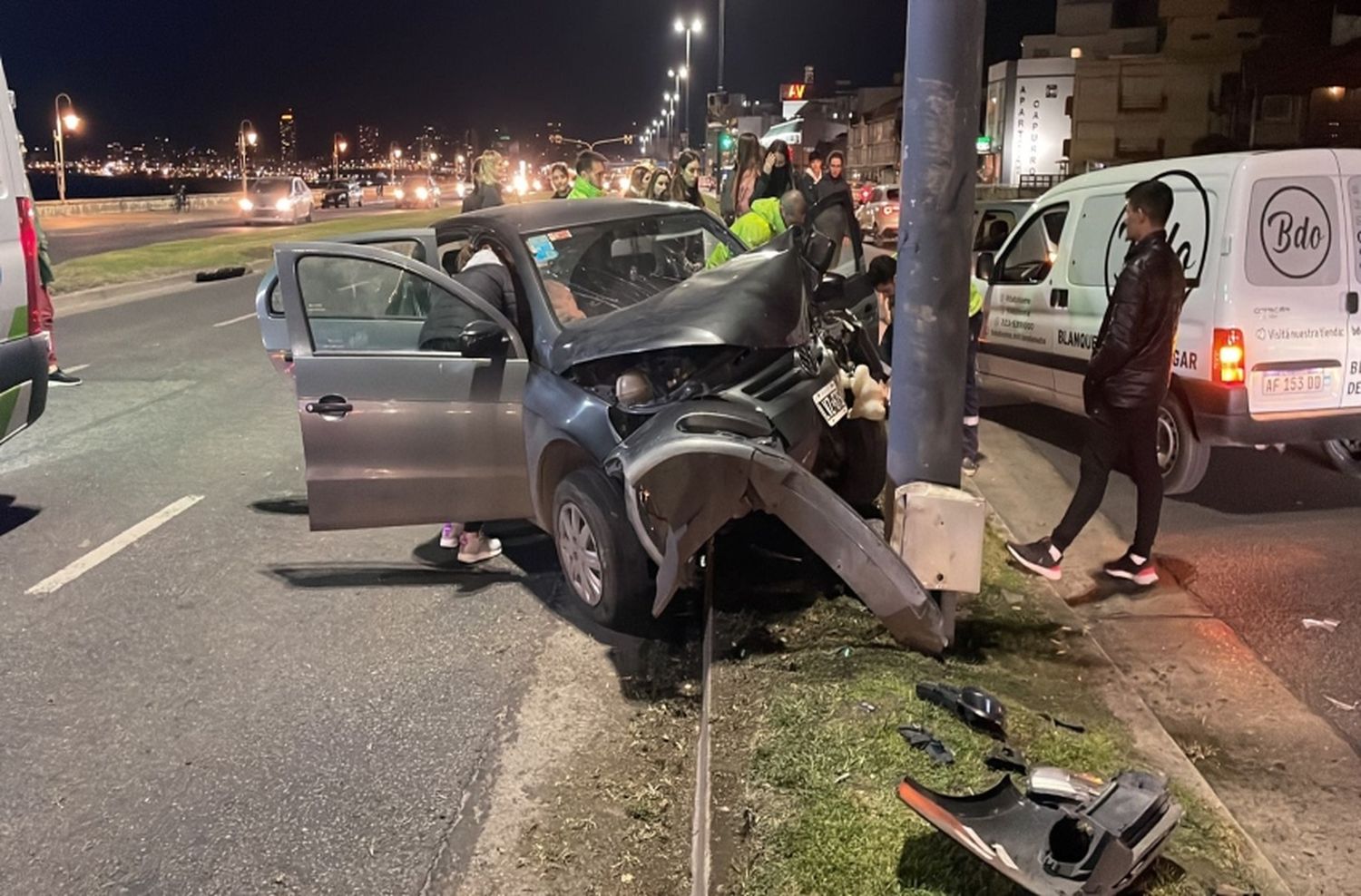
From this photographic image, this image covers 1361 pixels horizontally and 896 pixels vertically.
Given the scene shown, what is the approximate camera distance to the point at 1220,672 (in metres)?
4.61

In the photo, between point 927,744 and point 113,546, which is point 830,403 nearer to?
point 927,744

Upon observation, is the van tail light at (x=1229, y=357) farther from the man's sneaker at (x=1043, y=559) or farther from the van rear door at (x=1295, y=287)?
the man's sneaker at (x=1043, y=559)

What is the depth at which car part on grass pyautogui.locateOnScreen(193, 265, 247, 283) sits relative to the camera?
2108 centimetres

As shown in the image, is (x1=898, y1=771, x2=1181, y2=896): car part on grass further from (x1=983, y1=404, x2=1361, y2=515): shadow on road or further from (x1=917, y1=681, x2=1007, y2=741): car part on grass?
(x1=983, y1=404, x2=1361, y2=515): shadow on road

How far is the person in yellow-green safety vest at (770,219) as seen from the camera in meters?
7.33

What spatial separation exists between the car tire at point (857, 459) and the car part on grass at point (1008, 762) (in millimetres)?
2429

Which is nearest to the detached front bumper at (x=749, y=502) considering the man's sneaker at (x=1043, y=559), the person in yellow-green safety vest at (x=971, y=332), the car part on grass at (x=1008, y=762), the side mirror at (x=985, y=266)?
the car part on grass at (x=1008, y=762)

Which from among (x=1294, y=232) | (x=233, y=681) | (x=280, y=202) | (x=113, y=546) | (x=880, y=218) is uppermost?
(x=280, y=202)

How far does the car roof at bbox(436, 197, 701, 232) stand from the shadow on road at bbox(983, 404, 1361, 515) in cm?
356

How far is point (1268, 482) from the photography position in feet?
24.0

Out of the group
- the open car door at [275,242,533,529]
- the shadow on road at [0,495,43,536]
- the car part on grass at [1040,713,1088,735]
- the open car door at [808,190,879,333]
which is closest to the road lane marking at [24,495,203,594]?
the shadow on road at [0,495,43,536]

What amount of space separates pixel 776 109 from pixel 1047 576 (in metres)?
120

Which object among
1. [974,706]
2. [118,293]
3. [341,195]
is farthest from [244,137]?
[974,706]

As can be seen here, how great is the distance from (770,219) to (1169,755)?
17.5 feet
